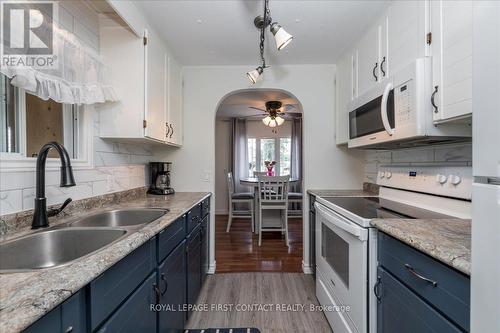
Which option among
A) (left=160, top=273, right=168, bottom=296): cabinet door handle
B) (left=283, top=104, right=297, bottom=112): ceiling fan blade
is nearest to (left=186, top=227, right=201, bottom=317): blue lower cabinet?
(left=160, top=273, right=168, bottom=296): cabinet door handle

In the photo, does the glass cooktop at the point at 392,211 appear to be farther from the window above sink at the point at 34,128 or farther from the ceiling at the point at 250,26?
the window above sink at the point at 34,128

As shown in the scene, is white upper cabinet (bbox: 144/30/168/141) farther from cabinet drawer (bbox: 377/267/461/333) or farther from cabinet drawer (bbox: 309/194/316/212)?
cabinet drawer (bbox: 377/267/461/333)

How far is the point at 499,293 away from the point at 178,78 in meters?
2.70

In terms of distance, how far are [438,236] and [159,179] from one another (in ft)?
7.48

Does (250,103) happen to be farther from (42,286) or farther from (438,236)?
(42,286)

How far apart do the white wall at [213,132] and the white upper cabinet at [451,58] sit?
1.46 meters

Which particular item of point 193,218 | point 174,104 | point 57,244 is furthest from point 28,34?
point 193,218

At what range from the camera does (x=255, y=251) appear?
327 cm

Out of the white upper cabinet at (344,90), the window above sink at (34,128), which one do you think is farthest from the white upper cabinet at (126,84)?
the white upper cabinet at (344,90)

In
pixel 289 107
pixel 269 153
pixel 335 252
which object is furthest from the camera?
pixel 269 153

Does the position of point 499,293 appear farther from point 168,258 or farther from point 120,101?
point 120,101

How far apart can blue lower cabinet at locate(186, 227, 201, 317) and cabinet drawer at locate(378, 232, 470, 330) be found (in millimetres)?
1251

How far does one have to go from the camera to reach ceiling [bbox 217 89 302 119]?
13.1ft

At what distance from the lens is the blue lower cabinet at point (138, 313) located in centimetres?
81
